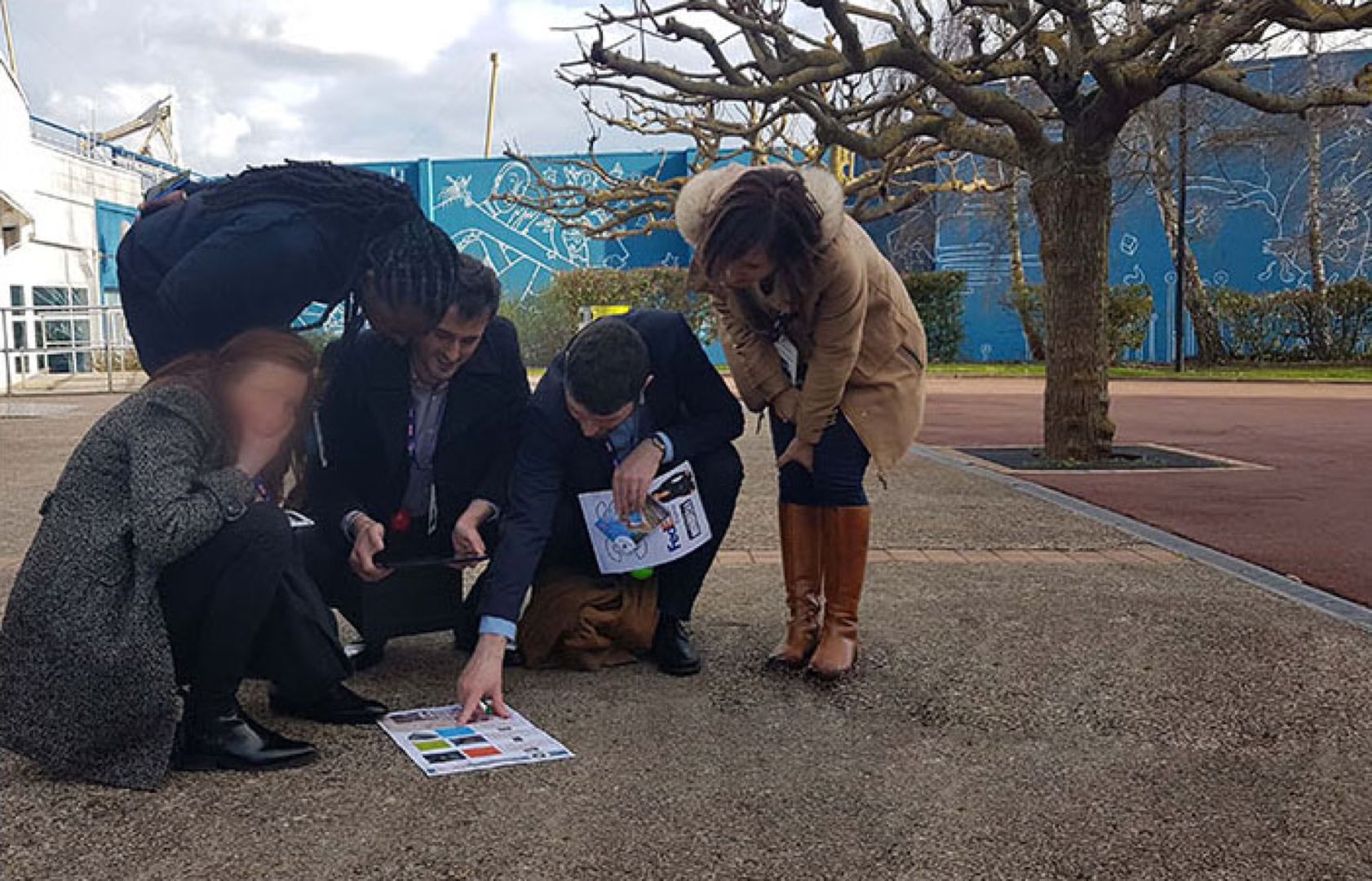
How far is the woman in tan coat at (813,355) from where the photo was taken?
120 inches

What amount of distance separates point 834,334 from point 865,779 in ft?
3.85

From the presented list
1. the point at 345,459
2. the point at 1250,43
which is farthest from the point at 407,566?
the point at 1250,43

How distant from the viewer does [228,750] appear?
8.79 feet

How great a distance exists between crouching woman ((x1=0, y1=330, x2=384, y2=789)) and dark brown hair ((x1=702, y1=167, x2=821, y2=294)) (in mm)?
1053

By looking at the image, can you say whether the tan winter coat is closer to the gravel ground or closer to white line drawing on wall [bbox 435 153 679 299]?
the gravel ground

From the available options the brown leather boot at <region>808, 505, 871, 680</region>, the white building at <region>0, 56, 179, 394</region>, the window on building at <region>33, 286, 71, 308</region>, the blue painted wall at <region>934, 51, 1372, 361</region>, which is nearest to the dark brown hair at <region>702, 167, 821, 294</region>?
the brown leather boot at <region>808, 505, 871, 680</region>

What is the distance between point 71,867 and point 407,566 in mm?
1240

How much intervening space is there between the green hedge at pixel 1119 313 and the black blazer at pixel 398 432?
19.8m

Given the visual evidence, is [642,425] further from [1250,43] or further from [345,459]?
[1250,43]

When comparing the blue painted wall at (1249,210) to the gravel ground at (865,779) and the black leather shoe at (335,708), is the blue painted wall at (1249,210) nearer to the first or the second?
the gravel ground at (865,779)

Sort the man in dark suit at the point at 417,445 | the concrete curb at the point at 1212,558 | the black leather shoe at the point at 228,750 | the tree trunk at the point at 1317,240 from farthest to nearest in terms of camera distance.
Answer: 1. the tree trunk at the point at 1317,240
2. the concrete curb at the point at 1212,558
3. the man in dark suit at the point at 417,445
4. the black leather shoe at the point at 228,750

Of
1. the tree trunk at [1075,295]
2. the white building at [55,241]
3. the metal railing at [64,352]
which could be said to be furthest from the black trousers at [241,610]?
the white building at [55,241]

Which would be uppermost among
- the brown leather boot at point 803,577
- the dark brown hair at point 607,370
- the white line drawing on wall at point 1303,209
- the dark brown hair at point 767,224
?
the white line drawing on wall at point 1303,209

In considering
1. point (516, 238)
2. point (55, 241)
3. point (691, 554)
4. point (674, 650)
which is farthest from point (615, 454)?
point (516, 238)
